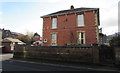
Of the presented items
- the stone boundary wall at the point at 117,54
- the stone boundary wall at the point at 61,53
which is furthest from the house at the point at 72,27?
the stone boundary wall at the point at 117,54

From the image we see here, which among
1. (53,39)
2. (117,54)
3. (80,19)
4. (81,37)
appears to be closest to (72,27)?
(80,19)

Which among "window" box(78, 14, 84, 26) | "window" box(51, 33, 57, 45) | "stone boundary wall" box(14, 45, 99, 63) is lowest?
"stone boundary wall" box(14, 45, 99, 63)

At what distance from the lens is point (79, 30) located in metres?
24.2

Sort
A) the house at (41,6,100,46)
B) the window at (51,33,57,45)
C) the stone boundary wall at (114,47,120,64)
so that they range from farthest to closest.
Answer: the window at (51,33,57,45) < the house at (41,6,100,46) < the stone boundary wall at (114,47,120,64)

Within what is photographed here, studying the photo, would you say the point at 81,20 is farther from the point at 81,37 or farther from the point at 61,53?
the point at 61,53

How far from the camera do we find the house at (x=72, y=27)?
23.3 metres

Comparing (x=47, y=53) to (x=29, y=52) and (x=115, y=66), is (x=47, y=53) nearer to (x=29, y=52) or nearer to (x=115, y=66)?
(x=29, y=52)

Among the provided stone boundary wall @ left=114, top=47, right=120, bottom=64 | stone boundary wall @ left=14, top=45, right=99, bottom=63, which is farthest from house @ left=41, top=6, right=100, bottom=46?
stone boundary wall @ left=114, top=47, right=120, bottom=64

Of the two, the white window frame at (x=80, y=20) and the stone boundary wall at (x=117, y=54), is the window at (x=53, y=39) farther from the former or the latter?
the stone boundary wall at (x=117, y=54)

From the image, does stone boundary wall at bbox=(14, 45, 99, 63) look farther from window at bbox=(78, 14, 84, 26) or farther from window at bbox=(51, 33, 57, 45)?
window at bbox=(78, 14, 84, 26)

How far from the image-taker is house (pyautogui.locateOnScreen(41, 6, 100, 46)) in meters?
23.3

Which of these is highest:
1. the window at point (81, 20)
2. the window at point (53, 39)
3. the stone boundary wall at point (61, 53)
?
the window at point (81, 20)

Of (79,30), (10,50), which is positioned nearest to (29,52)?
(79,30)

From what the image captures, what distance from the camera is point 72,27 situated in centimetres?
2497
